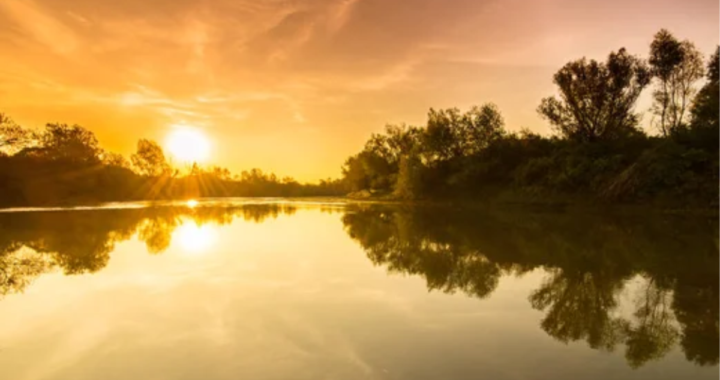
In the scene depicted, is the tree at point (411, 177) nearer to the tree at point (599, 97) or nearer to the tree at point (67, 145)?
the tree at point (599, 97)

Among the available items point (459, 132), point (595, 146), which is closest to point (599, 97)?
point (595, 146)

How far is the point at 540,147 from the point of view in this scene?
2574 inches

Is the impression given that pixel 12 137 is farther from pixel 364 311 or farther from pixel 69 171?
pixel 364 311

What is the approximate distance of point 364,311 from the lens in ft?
32.4

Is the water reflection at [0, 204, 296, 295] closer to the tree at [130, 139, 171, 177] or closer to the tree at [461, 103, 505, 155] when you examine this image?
the tree at [461, 103, 505, 155]

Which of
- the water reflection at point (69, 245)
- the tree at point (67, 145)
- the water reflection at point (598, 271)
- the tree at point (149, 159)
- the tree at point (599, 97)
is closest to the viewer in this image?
the water reflection at point (598, 271)

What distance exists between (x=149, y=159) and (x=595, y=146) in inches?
4899

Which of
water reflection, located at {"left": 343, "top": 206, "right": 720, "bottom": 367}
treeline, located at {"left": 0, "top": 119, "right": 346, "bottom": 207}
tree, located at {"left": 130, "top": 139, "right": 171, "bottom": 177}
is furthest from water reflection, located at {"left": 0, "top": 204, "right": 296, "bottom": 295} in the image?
tree, located at {"left": 130, "top": 139, "right": 171, "bottom": 177}

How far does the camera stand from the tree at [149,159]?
134125 mm

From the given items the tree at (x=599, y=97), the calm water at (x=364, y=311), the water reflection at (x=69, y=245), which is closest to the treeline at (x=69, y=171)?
the water reflection at (x=69, y=245)

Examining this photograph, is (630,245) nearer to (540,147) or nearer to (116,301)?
(116,301)

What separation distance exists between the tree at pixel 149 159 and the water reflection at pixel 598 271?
4964 inches

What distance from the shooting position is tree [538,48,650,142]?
181ft

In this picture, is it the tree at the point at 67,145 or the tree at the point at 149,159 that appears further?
the tree at the point at 149,159
